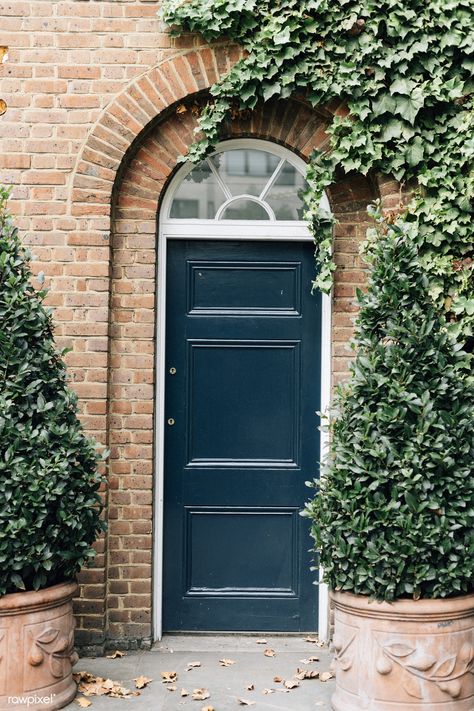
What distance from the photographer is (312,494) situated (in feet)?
17.1

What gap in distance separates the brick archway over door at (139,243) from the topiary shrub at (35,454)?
753 millimetres

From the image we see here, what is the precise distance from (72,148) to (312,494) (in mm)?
2696

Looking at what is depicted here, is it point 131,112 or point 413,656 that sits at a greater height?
point 131,112

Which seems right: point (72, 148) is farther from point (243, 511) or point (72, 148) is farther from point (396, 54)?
point (243, 511)

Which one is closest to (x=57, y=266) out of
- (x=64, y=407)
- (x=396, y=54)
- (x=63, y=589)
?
(x=64, y=407)

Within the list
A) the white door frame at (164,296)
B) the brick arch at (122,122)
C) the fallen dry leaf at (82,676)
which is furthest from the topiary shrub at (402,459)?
the brick arch at (122,122)

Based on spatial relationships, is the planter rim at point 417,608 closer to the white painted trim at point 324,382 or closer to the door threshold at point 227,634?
the white painted trim at point 324,382

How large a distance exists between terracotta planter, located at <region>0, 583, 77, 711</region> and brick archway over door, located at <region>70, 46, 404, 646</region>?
81cm

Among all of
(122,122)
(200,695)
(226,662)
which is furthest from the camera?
(122,122)

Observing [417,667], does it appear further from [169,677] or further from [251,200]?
[251,200]

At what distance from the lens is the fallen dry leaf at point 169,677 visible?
14.7 ft

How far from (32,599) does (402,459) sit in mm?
1956

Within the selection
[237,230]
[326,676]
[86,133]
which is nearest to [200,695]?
[326,676]

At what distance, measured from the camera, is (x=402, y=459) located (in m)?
3.84
